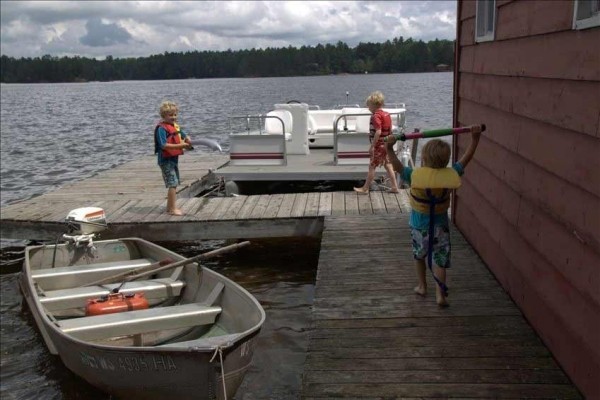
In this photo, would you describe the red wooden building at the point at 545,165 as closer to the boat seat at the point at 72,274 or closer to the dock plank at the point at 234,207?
the dock plank at the point at 234,207

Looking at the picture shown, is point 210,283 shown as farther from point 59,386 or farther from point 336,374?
point 336,374

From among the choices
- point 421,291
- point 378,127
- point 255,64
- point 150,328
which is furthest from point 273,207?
point 255,64

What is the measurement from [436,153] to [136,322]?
2.77 meters

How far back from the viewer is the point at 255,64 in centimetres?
14000

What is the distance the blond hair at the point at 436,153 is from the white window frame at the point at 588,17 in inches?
50.1

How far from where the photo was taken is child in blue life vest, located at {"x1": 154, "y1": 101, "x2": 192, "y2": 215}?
8102 mm

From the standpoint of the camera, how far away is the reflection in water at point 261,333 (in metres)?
5.95

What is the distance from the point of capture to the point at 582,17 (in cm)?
341

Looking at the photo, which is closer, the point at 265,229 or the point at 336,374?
the point at 336,374

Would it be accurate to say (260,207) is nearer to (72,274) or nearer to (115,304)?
(72,274)

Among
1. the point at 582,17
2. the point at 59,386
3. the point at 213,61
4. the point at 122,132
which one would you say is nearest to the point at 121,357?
the point at 59,386

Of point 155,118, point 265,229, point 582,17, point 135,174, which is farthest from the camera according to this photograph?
point 155,118

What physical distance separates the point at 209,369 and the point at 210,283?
176 cm

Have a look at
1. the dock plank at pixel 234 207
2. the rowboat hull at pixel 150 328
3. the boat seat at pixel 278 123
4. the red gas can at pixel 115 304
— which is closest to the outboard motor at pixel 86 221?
the rowboat hull at pixel 150 328
